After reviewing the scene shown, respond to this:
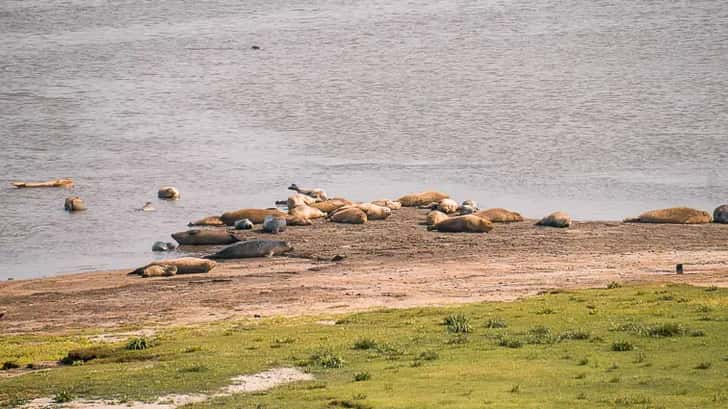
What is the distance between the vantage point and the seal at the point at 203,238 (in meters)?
31.8

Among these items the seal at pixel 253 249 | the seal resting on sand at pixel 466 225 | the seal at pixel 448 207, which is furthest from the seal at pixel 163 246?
the seal at pixel 448 207

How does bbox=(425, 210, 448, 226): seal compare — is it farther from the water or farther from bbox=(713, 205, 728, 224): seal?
bbox=(713, 205, 728, 224): seal

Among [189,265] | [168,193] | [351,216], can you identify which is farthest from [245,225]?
[168,193]

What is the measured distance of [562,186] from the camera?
3909 cm

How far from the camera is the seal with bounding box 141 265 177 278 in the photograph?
2784cm

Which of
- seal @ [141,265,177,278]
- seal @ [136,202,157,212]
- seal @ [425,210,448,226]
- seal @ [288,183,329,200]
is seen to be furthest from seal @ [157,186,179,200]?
seal @ [141,265,177,278]

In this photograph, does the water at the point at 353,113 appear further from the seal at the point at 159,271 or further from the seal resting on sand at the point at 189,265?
the seal at the point at 159,271

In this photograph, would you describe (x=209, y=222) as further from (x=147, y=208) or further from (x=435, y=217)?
(x=435, y=217)

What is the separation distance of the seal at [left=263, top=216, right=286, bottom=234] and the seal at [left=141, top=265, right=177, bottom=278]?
4.87 metres

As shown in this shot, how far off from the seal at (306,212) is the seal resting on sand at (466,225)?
3726 mm

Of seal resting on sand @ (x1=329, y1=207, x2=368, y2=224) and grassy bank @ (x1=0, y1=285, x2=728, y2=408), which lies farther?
seal resting on sand @ (x1=329, y1=207, x2=368, y2=224)

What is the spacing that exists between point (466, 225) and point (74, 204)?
1187cm

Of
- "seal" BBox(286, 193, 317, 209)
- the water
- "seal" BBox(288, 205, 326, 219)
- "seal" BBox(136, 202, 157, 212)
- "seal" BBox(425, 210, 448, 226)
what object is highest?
the water

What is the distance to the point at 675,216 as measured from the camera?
32594mm
